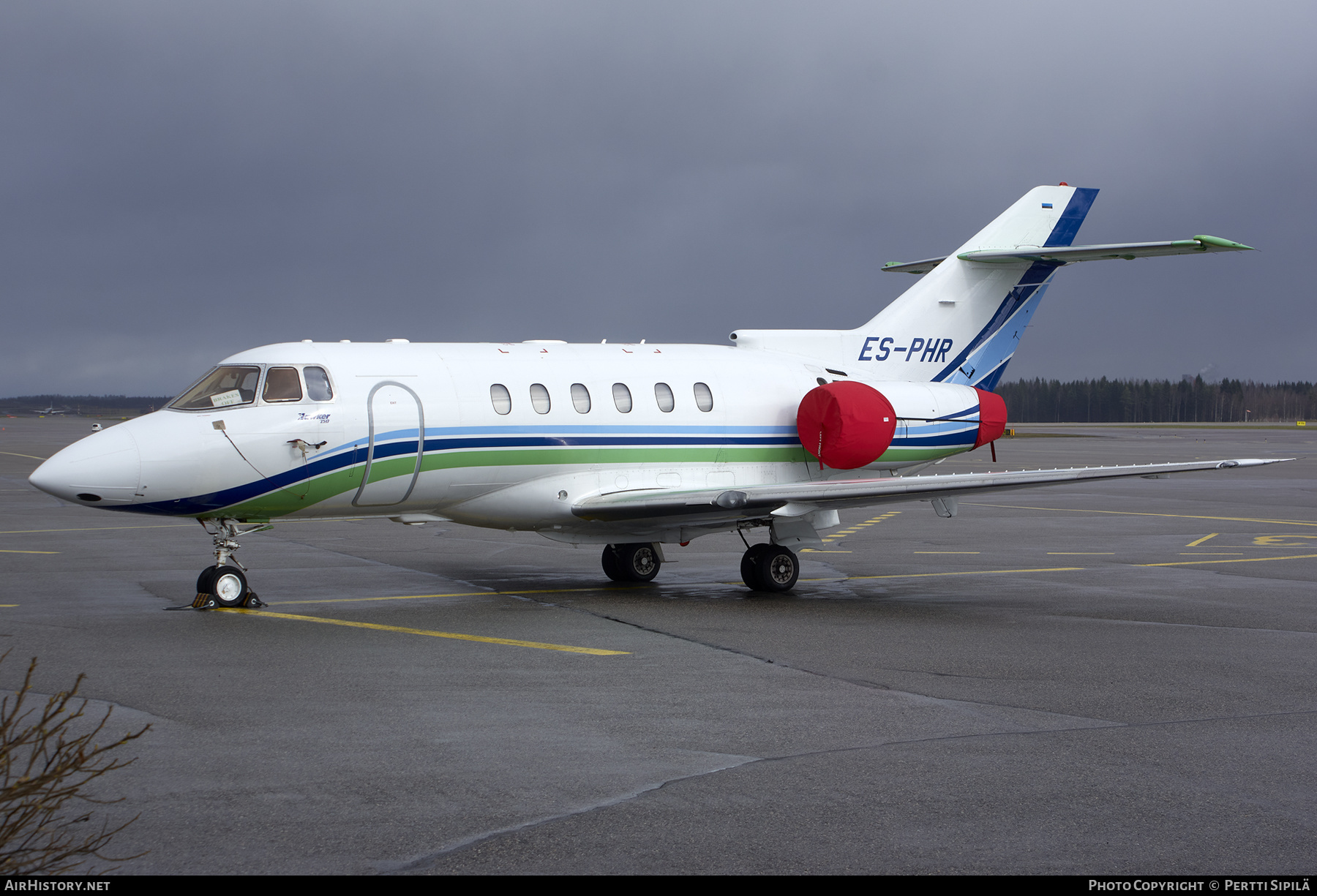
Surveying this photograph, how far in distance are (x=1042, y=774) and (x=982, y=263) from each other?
13254 millimetres

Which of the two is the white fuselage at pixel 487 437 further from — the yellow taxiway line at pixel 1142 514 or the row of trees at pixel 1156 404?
the row of trees at pixel 1156 404

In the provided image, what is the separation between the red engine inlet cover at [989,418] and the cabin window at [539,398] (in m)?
6.68

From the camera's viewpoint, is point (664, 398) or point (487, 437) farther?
point (664, 398)

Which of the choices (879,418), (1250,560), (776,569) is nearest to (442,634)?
(776,569)

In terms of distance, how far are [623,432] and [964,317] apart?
6.47m

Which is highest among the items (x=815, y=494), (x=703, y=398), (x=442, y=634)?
(x=703, y=398)

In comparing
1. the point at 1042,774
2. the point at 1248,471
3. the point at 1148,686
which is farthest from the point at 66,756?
the point at 1248,471

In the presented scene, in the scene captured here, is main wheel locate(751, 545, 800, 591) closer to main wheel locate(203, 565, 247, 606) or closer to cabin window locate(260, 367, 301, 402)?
cabin window locate(260, 367, 301, 402)

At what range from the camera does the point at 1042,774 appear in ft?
23.9

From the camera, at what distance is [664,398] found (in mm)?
16656

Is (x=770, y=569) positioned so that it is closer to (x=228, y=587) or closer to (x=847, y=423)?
(x=847, y=423)

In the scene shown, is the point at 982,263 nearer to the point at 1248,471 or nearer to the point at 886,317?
the point at 886,317

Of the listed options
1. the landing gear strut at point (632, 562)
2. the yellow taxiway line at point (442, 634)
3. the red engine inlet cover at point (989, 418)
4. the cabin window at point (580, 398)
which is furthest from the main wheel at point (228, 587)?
the red engine inlet cover at point (989, 418)

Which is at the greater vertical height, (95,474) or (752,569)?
(95,474)
